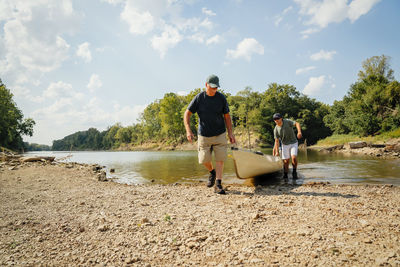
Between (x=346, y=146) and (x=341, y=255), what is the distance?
32.3m

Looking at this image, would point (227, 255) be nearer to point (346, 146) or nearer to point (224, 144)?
point (224, 144)

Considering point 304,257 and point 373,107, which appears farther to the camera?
point 373,107

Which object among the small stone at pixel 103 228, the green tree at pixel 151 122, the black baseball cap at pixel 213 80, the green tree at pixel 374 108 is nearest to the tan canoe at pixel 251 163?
the black baseball cap at pixel 213 80

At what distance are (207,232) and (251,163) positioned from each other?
3.86 metres

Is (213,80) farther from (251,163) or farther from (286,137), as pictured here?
(286,137)

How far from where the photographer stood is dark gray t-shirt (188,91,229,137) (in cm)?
499

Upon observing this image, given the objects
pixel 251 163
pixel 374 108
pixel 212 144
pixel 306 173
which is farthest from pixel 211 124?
pixel 374 108

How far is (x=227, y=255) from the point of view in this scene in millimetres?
2141

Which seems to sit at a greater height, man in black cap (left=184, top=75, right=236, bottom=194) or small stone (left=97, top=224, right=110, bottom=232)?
man in black cap (left=184, top=75, right=236, bottom=194)

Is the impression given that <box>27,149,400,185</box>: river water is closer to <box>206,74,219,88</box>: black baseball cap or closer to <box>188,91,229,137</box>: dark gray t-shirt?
<box>188,91,229,137</box>: dark gray t-shirt

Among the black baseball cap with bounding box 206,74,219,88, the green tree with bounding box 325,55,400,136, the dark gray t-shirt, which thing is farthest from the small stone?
the green tree with bounding box 325,55,400,136

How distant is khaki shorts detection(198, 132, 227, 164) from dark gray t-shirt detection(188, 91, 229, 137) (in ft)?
0.37

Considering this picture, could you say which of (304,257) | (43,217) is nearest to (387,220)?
(304,257)

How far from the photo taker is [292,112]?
5922 cm
